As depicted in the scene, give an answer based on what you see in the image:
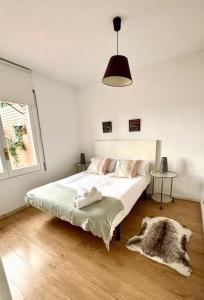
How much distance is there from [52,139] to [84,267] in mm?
2381

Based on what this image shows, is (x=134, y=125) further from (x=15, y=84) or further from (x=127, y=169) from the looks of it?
(x=15, y=84)

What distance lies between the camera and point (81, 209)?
170 centimetres

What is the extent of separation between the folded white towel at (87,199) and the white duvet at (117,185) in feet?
0.52

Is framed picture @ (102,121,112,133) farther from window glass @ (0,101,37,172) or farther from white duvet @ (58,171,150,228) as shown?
window glass @ (0,101,37,172)

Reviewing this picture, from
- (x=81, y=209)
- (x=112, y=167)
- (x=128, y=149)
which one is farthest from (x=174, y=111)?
(x=81, y=209)

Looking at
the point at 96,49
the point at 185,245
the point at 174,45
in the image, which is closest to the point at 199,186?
the point at 185,245

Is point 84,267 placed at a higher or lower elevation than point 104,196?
lower

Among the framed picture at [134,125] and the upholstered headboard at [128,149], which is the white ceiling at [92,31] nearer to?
the framed picture at [134,125]

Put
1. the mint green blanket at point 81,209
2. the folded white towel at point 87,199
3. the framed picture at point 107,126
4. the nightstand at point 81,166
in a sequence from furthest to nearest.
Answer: the nightstand at point 81,166
the framed picture at point 107,126
the folded white towel at point 87,199
the mint green blanket at point 81,209

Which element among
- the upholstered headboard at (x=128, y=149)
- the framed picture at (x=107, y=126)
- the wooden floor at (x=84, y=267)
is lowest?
the wooden floor at (x=84, y=267)

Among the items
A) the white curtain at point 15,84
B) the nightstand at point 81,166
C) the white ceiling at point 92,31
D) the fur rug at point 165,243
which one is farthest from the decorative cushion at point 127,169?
the white curtain at point 15,84

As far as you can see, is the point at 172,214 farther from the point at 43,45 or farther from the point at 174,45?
the point at 43,45

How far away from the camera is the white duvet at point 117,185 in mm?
1881

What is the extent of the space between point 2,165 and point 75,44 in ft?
7.09
